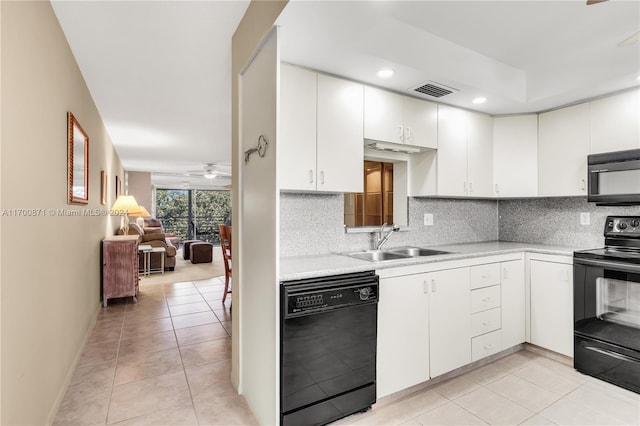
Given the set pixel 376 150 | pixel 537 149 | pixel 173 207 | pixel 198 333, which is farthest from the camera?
pixel 173 207

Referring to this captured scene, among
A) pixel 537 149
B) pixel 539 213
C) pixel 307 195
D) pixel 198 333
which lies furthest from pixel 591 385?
pixel 198 333

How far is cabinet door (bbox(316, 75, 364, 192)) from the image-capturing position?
2236 millimetres

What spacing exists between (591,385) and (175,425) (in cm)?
283

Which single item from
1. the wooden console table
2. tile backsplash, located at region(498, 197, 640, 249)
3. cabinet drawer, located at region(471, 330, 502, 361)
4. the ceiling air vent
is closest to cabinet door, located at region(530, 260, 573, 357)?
cabinet drawer, located at region(471, 330, 502, 361)

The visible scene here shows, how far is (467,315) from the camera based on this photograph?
245 cm

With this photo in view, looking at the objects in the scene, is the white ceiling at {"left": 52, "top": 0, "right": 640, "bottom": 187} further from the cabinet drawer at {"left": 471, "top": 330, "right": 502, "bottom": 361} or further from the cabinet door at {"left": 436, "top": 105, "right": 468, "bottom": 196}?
the cabinet drawer at {"left": 471, "top": 330, "right": 502, "bottom": 361}

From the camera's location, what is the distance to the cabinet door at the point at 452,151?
2.86 m

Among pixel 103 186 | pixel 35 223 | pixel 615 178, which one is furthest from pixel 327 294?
pixel 103 186

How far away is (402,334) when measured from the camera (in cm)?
210

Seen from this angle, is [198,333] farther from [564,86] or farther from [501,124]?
[564,86]

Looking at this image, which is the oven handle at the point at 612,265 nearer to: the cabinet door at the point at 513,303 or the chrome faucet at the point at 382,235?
the cabinet door at the point at 513,303

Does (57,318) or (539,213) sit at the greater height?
(539,213)

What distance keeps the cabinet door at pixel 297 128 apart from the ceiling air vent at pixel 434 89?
34.6 inches

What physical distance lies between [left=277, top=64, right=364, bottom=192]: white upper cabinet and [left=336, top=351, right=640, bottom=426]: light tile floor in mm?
1486
